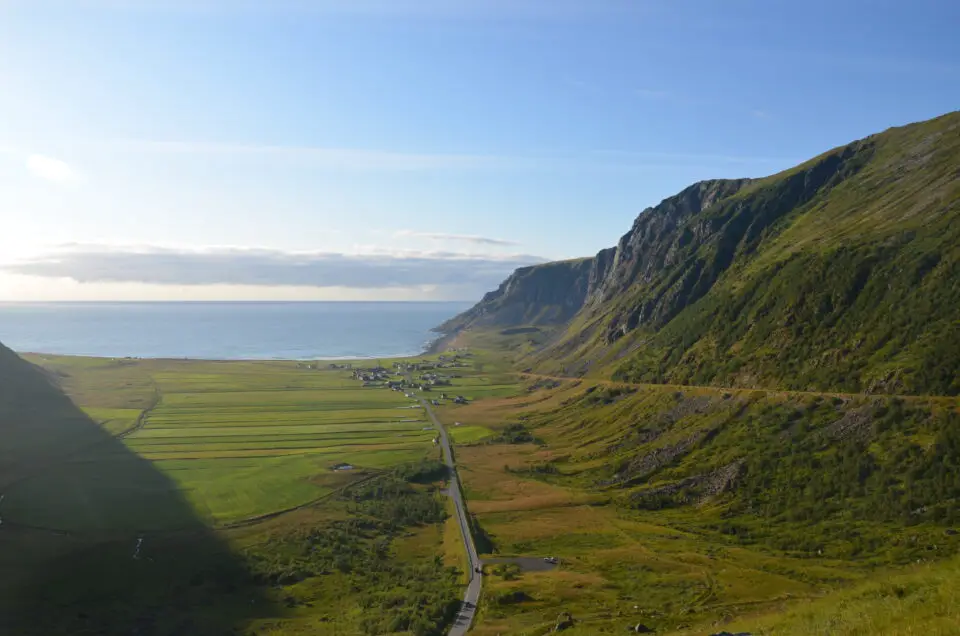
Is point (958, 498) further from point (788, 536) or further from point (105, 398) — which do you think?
point (105, 398)

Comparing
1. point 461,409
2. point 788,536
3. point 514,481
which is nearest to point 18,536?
point 514,481

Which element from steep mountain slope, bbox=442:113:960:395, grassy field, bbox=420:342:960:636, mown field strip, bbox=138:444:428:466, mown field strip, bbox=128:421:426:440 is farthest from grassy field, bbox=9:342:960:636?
steep mountain slope, bbox=442:113:960:395

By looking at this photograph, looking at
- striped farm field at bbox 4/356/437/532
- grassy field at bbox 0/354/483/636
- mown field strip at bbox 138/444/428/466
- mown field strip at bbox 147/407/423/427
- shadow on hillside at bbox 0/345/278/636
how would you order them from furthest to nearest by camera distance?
1. mown field strip at bbox 147/407/423/427
2. mown field strip at bbox 138/444/428/466
3. striped farm field at bbox 4/356/437/532
4. grassy field at bbox 0/354/483/636
5. shadow on hillside at bbox 0/345/278/636

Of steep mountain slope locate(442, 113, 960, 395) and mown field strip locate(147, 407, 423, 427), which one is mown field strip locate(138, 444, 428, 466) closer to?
mown field strip locate(147, 407, 423, 427)

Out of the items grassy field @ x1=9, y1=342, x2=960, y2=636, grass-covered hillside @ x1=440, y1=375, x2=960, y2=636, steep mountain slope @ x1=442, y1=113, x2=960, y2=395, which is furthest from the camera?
steep mountain slope @ x1=442, y1=113, x2=960, y2=395

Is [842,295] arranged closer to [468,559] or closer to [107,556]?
[468,559]

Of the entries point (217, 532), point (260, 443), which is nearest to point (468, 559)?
point (217, 532)

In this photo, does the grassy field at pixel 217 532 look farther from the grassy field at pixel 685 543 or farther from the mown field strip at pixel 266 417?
the mown field strip at pixel 266 417
